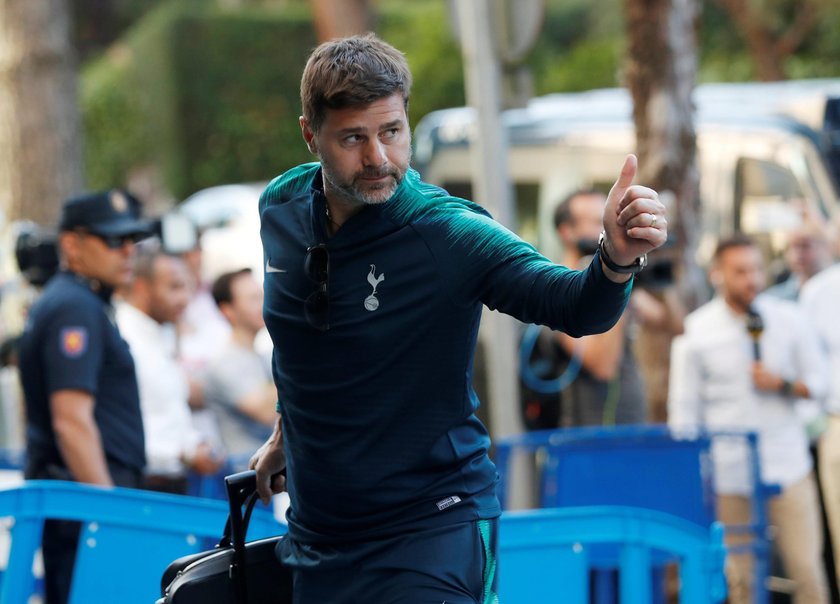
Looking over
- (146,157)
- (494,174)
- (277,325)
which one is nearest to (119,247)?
(494,174)

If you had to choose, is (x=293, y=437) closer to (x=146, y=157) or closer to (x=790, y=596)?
(x=790, y=596)

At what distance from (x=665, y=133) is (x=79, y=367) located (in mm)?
4168

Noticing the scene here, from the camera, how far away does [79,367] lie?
16.5ft

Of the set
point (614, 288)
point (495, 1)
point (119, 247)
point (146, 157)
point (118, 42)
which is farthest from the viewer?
point (118, 42)

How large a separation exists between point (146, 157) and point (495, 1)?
19.4m

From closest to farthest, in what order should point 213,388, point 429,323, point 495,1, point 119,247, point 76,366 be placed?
1. point 429,323
2. point 76,366
3. point 119,247
4. point 495,1
5. point 213,388

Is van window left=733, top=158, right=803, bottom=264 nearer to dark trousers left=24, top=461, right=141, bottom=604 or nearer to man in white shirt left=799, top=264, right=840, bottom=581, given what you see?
man in white shirt left=799, top=264, right=840, bottom=581

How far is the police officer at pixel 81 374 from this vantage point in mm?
5008

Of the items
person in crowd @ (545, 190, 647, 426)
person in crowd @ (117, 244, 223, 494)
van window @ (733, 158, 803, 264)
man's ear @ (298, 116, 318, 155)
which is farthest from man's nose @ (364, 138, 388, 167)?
van window @ (733, 158, 803, 264)

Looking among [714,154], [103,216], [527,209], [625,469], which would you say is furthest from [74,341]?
[527,209]

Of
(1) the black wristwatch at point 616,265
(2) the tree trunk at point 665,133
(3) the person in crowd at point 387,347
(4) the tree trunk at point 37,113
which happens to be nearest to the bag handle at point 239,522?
(3) the person in crowd at point 387,347

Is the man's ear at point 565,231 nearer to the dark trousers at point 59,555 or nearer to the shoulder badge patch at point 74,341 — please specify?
the shoulder badge patch at point 74,341

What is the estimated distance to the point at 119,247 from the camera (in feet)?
17.8

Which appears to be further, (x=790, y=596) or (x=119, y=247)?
(x=790, y=596)
